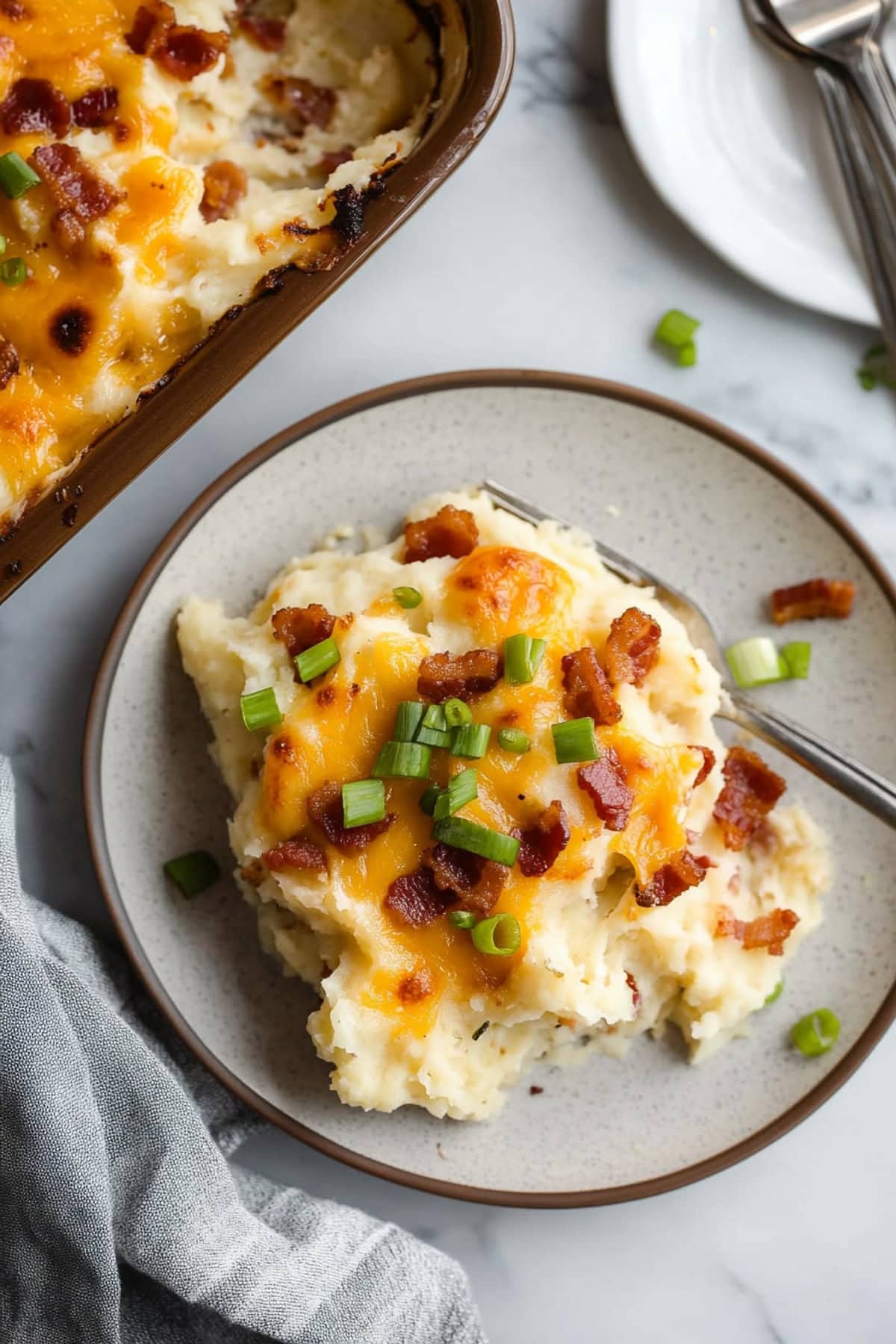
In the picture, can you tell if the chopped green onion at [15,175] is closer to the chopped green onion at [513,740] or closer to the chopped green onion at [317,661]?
the chopped green onion at [317,661]

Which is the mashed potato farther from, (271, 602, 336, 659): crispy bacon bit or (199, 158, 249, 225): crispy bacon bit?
(199, 158, 249, 225): crispy bacon bit

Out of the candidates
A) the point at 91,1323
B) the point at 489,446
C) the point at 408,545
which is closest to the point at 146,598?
the point at 408,545

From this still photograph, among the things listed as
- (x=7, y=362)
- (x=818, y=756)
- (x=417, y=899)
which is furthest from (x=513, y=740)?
(x=7, y=362)

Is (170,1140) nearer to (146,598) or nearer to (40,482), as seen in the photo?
(146,598)

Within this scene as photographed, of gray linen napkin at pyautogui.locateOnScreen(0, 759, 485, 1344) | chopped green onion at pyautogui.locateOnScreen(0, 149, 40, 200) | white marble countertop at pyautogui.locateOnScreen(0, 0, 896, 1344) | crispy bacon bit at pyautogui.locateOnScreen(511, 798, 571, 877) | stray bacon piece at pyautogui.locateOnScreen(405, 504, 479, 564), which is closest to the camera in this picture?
chopped green onion at pyautogui.locateOnScreen(0, 149, 40, 200)

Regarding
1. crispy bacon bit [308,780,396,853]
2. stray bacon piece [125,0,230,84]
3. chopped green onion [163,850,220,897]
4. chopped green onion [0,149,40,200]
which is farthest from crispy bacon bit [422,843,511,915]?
stray bacon piece [125,0,230,84]
